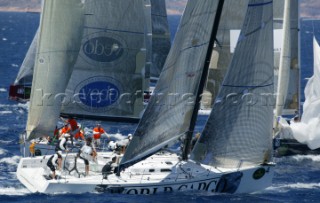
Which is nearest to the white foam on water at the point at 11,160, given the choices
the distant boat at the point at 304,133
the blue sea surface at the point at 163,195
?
the blue sea surface at the point at 163,195

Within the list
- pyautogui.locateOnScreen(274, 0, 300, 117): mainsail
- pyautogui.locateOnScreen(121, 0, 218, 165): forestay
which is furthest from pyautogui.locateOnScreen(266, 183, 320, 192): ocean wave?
pyautogui.locateOnScreen(274, 0, 300, 117): mainsail

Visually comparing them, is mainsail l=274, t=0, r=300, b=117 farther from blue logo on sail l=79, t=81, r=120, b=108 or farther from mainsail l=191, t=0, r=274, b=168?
mainsail l=191, t=0, r=274, b=168

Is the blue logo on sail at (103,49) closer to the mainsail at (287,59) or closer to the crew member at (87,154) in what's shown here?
the crew member at (87,154)

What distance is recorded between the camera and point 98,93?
159 feet

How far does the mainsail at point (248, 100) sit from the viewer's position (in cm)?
3906

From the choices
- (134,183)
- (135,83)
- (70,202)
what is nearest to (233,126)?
(134,183)

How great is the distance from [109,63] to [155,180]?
34.5ft

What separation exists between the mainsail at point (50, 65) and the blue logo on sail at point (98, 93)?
2525mm

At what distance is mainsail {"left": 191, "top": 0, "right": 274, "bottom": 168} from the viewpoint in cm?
3906

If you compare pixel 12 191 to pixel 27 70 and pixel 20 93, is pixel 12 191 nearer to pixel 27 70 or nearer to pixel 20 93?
pixel 27 70

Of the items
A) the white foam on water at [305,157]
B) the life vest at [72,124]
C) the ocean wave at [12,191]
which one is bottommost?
the ocean wave at [12,191]

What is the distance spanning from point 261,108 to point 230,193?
134 inches

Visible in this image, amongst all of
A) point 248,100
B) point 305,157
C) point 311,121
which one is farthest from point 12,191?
point 311,121

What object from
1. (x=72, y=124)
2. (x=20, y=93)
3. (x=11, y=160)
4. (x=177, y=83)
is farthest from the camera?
(x=20, y=93)
